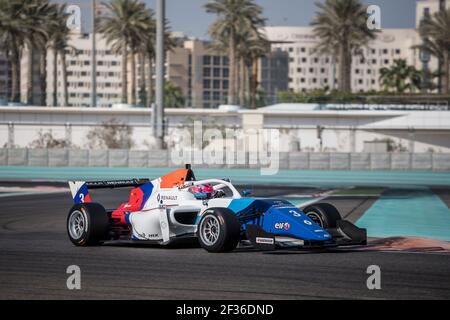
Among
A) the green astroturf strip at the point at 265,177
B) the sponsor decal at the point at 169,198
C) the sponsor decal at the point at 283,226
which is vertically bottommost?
the green astroturf strip at the point at 265,177

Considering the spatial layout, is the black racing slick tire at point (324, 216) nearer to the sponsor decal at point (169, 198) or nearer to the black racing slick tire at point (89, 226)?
the sponsor decal at point (169, 198)

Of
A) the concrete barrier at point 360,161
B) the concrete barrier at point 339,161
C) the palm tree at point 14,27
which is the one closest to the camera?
the concrete barrier at point 360,161

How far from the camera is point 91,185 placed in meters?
15.6

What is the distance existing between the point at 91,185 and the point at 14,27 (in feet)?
201

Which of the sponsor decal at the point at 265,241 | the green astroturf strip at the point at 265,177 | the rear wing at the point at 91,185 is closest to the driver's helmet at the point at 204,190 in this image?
the rear wing at the point at 91,185

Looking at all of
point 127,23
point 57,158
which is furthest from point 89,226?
point 127,23

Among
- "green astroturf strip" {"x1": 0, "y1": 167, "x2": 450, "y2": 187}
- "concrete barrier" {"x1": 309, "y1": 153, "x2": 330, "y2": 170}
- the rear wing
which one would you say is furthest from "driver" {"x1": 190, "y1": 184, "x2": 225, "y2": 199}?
"concrete barrier" {"x1": 309, "y1": 153, "x2": 330, "y2": 170}

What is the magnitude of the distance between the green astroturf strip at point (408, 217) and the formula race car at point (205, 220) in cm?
352

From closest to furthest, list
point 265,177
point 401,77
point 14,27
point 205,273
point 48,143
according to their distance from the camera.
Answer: point 205,273, point 265,177, point 48,143, point 14,27, point 401,77

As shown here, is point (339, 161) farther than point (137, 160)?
No

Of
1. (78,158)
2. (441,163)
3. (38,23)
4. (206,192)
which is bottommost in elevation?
(441,163)

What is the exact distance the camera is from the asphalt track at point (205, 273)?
1008 cm

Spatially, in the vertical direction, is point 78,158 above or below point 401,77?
below

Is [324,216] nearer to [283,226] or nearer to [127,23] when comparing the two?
[283,226]
